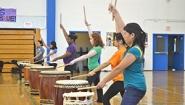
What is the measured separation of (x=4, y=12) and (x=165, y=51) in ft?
31.2

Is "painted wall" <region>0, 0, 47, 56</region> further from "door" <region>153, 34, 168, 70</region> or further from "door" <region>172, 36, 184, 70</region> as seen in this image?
"door" <region>172, 36, 184, 70</region>

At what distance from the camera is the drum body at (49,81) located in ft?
20.5

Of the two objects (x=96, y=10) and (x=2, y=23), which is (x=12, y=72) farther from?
(x=96, y=10)

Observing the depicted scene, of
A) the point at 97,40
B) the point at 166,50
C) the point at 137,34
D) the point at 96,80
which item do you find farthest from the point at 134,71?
the point at 166,50

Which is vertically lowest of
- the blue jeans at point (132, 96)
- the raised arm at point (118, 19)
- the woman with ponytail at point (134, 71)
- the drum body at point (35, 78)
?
the drum body at point (35, 78)

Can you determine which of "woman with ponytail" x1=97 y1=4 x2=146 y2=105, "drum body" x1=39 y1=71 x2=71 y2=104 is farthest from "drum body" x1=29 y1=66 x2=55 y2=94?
"woman with ponytail" x1=97 y1=4 x2=146 y2=105

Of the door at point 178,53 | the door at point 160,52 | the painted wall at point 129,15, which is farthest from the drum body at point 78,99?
the door at point 178,53

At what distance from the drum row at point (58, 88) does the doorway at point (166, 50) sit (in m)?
12.4

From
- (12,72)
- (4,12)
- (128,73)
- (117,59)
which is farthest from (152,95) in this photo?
(4,12)

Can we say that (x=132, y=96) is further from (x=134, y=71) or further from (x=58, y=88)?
(x=58, y=88)

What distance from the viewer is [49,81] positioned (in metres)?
6.44

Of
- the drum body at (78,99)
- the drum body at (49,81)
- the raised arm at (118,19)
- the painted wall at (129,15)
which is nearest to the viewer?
the drum body at (78,99)

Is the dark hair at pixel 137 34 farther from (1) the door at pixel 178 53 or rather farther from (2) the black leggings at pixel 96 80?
(1) the door at pixel 178 53

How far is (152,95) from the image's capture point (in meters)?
9.20
